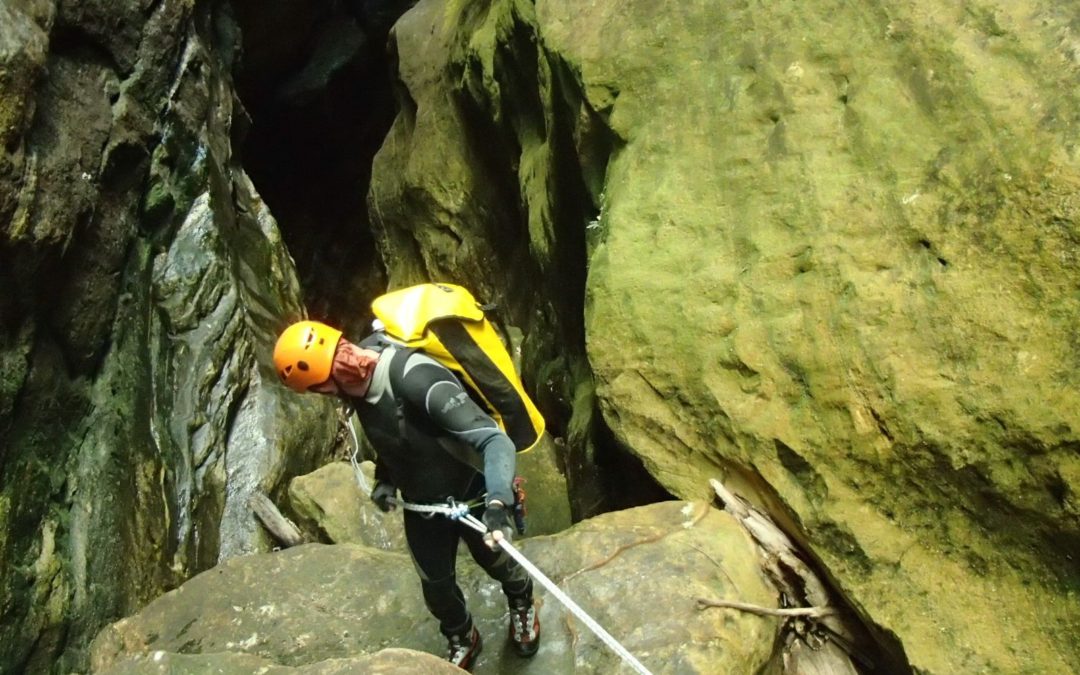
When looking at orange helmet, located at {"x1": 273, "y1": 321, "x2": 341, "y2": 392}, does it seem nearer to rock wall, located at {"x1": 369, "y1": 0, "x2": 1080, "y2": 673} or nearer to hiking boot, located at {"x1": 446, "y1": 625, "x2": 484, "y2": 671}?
hiking boot, located at {"x1": 446, "y1": 625, "x2": 484, "y2": 671}

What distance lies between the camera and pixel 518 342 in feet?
28.5

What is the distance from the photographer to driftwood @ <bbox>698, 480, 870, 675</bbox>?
4.10 meters

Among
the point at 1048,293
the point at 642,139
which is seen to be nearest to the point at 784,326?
the point at 1048,293

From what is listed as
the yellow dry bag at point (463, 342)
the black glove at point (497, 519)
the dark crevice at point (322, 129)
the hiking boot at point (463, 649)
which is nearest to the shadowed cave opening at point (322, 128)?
the dark crevice at point (322, 129)

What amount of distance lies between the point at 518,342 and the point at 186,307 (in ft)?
10.6

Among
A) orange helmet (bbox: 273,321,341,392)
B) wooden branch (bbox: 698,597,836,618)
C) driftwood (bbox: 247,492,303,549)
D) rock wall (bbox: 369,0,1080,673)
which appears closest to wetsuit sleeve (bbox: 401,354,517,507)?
orange helmet (bbox: 273,321,341,392)

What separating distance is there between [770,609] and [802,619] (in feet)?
1.23

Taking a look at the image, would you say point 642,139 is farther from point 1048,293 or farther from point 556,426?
point 556,426

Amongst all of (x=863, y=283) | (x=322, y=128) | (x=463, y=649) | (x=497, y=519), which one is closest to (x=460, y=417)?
(x=497, y=519)

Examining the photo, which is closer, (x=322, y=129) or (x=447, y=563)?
(x=447, y=563)

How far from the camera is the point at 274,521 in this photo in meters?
7.31

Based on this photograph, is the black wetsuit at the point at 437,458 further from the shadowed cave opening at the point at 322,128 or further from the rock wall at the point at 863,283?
the shadowed cave opening at the point at 322,128

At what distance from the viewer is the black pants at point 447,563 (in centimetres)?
384

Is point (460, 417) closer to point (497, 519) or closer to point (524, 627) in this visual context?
point (497, 519)
